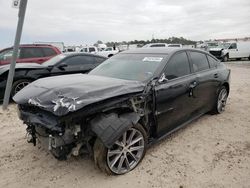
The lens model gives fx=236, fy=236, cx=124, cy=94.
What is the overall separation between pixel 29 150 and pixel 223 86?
4.35 m

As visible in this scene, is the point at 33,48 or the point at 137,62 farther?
the point at 33,48

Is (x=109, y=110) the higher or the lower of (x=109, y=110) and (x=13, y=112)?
the higher

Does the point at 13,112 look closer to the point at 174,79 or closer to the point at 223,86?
the point at 174,79

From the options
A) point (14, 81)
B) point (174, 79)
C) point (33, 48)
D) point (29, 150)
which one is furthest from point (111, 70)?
point (33, 48)

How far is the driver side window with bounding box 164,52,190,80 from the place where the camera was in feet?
12.4

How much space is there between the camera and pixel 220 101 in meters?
5.48

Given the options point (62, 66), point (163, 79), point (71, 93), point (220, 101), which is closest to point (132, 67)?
point (163, 79)

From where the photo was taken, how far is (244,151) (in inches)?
146

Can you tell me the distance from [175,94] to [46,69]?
448 centimetres

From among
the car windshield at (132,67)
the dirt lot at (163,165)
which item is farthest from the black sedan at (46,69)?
the car windshield at (132,67)

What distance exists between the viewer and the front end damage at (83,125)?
2684 mm

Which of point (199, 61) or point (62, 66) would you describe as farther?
point (62, 66)

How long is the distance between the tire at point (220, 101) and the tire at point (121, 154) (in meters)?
2.74

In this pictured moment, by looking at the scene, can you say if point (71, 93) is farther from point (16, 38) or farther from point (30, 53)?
point (30, 53)
